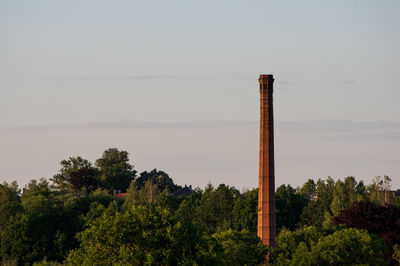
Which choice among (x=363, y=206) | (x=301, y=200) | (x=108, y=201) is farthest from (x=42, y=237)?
(x=363, y=206)

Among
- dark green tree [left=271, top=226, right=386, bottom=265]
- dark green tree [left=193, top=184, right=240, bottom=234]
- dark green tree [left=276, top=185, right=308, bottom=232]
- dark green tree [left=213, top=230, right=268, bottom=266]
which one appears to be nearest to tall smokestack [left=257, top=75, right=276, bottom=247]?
dark green tree [left=213, top=230, right=268, bottom=266]

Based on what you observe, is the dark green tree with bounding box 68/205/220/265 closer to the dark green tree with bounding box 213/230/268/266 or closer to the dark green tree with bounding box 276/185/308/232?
the dark green tree with bounding box 213/230/268/266

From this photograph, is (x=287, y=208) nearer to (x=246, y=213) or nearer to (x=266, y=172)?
(x=246, y=213)

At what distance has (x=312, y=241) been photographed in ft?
303

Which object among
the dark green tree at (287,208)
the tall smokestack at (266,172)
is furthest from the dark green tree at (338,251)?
the dark green tree at (287,208)

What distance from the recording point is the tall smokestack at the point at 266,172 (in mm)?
98625

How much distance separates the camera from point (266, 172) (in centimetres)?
9938

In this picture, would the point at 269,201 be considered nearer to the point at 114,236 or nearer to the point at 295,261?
the point at 295,261

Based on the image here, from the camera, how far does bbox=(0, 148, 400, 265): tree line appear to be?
65875 mm

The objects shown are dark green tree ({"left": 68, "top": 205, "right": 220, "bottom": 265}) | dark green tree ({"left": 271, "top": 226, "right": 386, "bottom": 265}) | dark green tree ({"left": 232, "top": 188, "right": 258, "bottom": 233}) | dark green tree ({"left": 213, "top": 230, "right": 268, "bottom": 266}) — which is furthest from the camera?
dark green tree ({"left": 232, "top": 188, "right": 258, "bottom": 233})

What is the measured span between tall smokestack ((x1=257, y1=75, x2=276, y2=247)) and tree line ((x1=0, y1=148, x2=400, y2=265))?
7.25 ft

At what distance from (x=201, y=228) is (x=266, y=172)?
29.5 meters

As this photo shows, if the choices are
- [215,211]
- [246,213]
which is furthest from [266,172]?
[215,211]

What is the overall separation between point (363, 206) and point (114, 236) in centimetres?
5465
